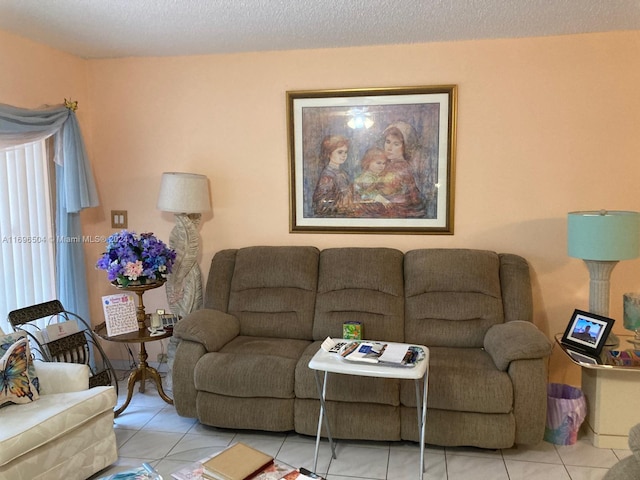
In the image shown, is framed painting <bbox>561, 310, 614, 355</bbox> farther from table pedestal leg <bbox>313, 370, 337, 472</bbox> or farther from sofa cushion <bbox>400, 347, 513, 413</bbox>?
table pedestal leg <bbox>313, 370, 337, 472</bbox>

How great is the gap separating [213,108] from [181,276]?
4.19 ft

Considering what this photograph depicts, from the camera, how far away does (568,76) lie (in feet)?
10.7

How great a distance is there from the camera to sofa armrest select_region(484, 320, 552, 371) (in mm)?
2568

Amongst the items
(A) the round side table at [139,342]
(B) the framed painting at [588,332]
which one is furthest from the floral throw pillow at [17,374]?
(B) the framed painting at [588,332]

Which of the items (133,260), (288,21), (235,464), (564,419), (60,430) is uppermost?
(288,21)

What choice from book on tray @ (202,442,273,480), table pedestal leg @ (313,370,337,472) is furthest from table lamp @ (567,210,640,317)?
book on tray @ (202,442,273,480)

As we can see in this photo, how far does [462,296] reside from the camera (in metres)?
3.14

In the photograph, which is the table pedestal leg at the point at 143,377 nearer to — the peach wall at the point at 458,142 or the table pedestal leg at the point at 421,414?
the peach wall at the point at 458,142

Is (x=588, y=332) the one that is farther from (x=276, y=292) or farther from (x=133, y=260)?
(x=133, y=260)

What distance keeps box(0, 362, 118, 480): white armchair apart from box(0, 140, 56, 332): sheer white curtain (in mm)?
789

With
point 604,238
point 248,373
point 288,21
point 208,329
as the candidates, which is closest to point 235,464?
point 248,373

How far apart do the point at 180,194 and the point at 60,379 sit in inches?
53.7

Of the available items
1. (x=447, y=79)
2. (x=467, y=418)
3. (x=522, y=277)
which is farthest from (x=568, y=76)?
(x=467, y=418)

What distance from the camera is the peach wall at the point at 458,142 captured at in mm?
3256
